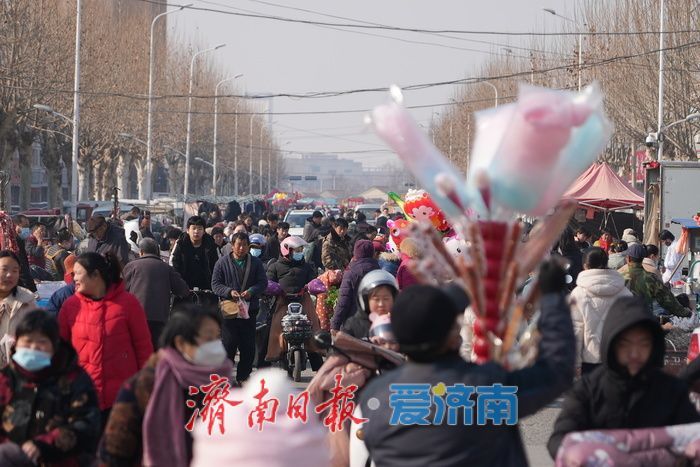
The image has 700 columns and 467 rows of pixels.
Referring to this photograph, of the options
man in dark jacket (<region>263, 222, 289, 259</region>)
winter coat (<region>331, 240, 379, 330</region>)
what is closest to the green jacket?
winter coat (<region>331, 240, 379, 330</region>)

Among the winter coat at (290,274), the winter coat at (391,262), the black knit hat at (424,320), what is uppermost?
the black knit hat at (424,320)

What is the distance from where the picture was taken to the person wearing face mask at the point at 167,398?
17.2 ft

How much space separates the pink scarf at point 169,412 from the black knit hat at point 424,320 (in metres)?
1.15

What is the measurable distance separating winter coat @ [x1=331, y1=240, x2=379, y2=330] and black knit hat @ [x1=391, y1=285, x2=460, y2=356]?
6230 millimetres

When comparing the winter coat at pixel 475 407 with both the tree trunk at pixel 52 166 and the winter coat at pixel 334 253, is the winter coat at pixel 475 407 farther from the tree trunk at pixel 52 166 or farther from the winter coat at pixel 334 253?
the tree trunk at pixel 52 166

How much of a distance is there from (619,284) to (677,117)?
3623 centimetres

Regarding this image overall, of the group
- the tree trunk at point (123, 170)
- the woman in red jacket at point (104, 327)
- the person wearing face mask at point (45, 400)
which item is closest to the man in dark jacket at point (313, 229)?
the woman in red jacket at point (104, 327)

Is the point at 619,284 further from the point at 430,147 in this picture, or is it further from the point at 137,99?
the point at 137,99

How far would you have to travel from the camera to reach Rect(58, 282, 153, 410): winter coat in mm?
7430

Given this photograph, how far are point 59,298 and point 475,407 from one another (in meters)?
5.08

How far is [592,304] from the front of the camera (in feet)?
32.9

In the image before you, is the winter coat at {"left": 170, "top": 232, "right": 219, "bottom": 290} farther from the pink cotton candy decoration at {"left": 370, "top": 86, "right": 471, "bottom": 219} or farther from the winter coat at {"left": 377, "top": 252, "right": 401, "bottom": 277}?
the pink cotton candy decoration at {"left": 370, "top": 86, "right": 471, "bottom": 219}

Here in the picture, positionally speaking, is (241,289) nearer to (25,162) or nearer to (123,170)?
(25,162)

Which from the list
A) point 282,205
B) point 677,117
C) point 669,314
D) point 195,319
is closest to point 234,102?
point 282,205
